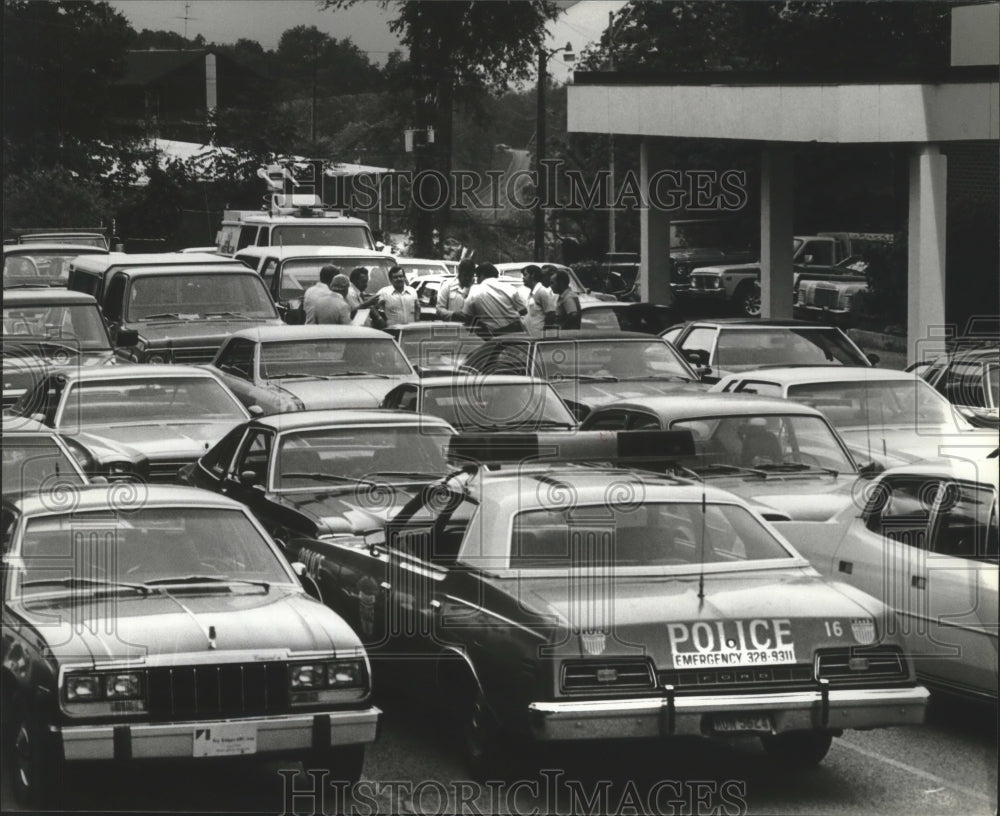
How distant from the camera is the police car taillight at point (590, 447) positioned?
956cm

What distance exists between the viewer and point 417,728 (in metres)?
7.97

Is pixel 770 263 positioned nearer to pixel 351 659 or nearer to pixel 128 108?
pixel 128 108

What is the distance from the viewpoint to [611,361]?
14625 mm

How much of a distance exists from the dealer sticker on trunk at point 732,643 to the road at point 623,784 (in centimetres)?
59

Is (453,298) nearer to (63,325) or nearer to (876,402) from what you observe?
(63,325)

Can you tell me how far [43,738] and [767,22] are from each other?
900 centimetres

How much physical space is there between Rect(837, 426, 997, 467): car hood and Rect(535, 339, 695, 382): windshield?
8.61 feet

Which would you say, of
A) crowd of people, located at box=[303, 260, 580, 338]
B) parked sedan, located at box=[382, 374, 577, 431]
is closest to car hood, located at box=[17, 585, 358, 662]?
parked sedan, located at box=[382, 374, 577, 431]

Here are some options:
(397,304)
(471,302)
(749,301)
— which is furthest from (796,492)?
(749,301)

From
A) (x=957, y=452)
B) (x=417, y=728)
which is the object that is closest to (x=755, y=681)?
(x=417, y=728)

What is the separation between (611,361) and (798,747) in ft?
25.2

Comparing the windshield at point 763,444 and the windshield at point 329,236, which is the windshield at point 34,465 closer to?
the windshield at point 763,444

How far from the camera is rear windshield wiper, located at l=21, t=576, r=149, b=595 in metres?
7.00

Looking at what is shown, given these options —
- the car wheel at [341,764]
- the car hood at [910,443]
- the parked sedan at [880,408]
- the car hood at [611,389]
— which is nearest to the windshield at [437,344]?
the car hood at [611,389]
